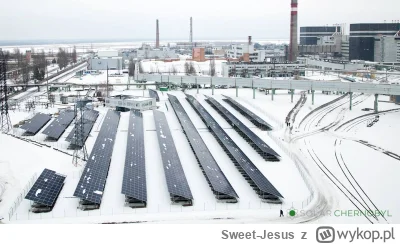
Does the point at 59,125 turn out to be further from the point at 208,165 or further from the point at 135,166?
the point at 208,165

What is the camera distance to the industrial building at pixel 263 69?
1823 cm

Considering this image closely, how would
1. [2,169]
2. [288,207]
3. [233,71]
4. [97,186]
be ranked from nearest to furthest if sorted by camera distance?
1. [288,207]
2. [97,186]
3. [2,169]
4. [233,71]

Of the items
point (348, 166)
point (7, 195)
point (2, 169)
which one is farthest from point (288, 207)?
point (2, 169)

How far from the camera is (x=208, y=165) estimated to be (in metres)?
5.72

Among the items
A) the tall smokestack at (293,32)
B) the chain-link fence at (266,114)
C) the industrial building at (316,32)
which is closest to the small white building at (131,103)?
the chain-link fence at (266,114)

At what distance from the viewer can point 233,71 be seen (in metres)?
18.2

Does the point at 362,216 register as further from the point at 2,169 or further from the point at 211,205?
the point at 2,169

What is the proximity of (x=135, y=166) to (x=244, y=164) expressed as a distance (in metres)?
1.49

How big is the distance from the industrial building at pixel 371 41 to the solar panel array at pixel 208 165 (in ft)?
54.9

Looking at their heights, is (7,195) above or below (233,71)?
below

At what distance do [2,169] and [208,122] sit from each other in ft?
13.3

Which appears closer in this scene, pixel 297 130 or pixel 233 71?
pixel 297 130

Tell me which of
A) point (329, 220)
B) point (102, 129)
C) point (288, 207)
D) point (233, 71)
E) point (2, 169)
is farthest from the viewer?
point (233, 71)

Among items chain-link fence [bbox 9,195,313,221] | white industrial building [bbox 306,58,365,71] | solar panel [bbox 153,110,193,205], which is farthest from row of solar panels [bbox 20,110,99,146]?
white industrial building [bbox 306,58,365,71]
